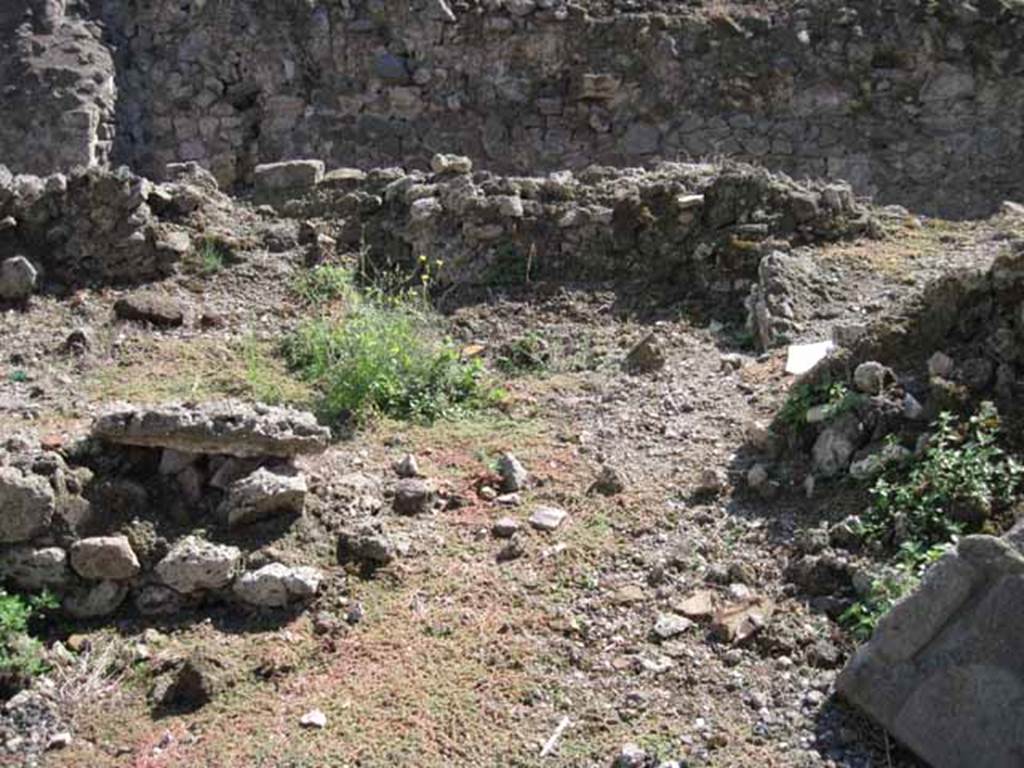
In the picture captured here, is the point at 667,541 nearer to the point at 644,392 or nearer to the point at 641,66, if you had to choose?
the point at 644,392

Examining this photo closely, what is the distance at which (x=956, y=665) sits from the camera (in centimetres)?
328

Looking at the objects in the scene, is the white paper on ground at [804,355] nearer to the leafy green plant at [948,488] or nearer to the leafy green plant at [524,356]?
the leafy green plant at [524,356]

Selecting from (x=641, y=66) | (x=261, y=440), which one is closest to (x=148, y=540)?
(x=261, y=440)

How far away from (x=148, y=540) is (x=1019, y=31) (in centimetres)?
902

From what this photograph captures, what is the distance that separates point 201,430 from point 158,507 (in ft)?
0.95

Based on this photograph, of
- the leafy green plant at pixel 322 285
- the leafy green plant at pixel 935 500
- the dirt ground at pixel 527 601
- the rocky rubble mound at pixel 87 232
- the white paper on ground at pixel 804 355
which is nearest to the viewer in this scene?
the dirt ground at pixel 527 601

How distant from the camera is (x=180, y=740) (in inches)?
136

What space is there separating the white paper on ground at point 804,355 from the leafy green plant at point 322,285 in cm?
234

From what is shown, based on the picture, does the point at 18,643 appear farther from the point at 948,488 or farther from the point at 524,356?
the point at 524,356

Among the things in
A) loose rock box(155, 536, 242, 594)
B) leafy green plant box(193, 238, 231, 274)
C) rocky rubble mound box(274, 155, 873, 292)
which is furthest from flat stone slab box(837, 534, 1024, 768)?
leafy green plant box(193, 238, 231, 274)

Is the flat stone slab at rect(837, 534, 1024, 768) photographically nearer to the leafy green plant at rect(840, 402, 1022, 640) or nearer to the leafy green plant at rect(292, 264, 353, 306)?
the leafy green plant at rect(840, 402, 1022, 640)

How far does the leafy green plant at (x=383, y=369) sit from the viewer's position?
5.42m

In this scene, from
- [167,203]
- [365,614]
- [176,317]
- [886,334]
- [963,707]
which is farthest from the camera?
[167,203]

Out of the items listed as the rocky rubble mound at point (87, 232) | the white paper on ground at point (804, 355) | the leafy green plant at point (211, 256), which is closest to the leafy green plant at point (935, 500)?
the white paper on ground at point (804, 355)
